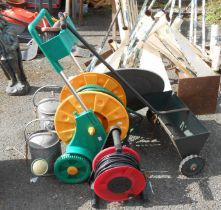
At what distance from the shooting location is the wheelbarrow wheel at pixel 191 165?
3240 millimetres

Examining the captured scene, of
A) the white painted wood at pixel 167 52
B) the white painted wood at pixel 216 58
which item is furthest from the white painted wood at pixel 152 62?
the white painted wood at pixel 216 58

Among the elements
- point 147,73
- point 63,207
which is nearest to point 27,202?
point 63,207

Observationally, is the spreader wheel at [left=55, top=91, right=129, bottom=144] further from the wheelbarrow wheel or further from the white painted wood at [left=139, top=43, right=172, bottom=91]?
the white painted wood at [left=139, top=43, right=172, bottom=91]

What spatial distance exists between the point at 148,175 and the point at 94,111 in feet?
2.85

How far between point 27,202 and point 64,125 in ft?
2.52

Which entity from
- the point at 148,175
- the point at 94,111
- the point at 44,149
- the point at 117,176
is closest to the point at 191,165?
the point at 148,175

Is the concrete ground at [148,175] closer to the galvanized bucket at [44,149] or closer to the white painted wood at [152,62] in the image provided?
the galvanized bucket at [44,149]

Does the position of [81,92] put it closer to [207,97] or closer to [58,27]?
[58,27]

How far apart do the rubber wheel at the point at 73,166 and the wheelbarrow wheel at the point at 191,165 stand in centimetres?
90

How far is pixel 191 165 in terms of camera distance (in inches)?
129

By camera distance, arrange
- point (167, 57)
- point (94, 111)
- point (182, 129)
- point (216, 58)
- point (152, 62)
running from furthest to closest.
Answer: point (216, 58), point (152, 62), point (167, 57), point (182, 129), point (94, 111)

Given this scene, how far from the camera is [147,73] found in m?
3.71

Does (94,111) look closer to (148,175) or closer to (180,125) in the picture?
(148,175)

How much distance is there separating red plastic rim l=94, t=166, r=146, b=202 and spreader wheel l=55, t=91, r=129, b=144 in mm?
556
